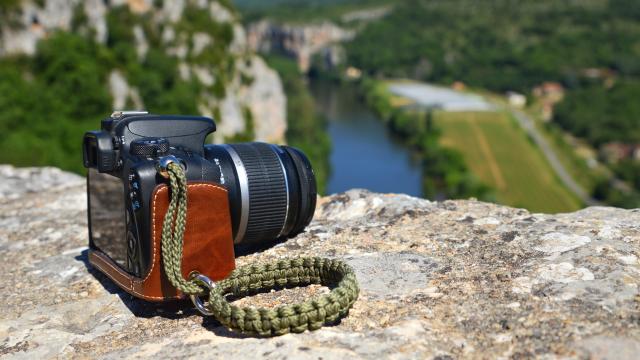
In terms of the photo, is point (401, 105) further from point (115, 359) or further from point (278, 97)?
point (115, 359)

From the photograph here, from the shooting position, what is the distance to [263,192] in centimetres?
264

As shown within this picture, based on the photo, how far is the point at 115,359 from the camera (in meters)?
2.06

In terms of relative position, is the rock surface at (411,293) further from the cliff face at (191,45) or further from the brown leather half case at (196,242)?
the cliff face at (191,45)

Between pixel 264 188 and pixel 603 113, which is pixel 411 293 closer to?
pixel 264 188

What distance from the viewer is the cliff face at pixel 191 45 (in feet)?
62.4

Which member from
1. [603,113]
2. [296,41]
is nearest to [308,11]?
[296,41]

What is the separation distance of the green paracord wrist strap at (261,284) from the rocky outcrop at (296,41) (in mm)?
79465

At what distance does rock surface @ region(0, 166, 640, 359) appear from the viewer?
1.93 m

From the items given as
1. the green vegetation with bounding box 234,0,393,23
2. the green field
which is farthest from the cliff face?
the green vegetation with bounding box 234,0,393,23

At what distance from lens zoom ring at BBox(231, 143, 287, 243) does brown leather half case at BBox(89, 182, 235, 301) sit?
180 mm

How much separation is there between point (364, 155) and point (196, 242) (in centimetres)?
3418

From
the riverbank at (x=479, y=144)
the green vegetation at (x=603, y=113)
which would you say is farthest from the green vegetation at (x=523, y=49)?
the riverbank at (x=479, y=144)

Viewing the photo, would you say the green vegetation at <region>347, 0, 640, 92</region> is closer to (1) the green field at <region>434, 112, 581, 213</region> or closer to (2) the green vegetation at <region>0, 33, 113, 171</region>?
(1) the green field at <region>434, 112, 581, 213</region>

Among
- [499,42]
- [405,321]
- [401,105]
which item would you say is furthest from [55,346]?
[499,42]
